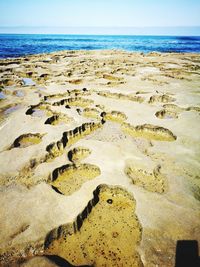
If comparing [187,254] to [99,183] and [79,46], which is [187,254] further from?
[79,46]

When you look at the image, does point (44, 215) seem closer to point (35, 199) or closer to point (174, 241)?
point (35, 199)

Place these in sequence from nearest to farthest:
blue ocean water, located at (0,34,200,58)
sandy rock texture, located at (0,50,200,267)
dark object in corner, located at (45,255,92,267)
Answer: dark object in corner, located at (45,255,92,267), sandy rock texture, located at (0,50,200,267), blue ocean water, located at (0,34,200,58)

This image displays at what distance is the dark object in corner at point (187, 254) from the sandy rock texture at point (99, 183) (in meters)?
0.06

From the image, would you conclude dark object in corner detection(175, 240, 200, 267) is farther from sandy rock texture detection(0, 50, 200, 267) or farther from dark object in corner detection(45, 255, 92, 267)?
dark object in corner detection(45, 255, 92, 267)

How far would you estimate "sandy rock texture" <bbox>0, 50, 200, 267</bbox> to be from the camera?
2.71 meters

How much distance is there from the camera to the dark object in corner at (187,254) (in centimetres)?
250

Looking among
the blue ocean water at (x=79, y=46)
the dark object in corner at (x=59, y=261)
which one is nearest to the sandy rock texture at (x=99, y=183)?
the dark object in corner at (x=59, y=261)

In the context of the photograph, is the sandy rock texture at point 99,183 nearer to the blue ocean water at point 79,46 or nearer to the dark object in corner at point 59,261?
the dark object in corner at point 59,261

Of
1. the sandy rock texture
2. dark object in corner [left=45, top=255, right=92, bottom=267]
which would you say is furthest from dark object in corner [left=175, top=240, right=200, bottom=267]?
dark object in corner [left=45, top=255, right=92, bottom=267]

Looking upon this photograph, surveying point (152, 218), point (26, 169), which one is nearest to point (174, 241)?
point (152, 218)

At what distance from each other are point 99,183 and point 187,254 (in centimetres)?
170

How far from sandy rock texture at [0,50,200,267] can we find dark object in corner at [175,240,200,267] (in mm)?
61

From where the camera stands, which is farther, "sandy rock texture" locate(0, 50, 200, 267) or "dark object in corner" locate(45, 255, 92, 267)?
"sandy rock texture" locate(0, 50, 200, 267)

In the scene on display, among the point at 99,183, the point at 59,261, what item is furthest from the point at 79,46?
the point at 59,261
